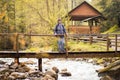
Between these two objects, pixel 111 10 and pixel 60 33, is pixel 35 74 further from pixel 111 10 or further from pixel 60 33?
pixel 111 10

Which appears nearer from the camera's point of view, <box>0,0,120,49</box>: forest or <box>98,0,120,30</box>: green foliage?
<box>0,0,120,49</box>: forest

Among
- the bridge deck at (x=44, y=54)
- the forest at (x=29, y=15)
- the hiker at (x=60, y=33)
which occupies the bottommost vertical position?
the bridge deck at (x=44, y=54)

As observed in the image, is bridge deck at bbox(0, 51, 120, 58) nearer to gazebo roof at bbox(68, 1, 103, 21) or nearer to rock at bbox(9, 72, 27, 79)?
rock at bbox(9, 72, 27, 79)

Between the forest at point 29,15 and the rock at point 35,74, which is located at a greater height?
the forest at point 29,15

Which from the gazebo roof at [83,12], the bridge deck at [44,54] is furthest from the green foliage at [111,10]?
the bridge deck at [44,54]

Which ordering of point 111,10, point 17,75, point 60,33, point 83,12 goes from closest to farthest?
point 60,33
point 17,75
point 111,10
point 83,12

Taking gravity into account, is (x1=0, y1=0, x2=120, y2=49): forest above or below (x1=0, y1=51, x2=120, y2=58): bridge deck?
above

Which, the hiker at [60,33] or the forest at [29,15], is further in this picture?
the forest at [29,15]

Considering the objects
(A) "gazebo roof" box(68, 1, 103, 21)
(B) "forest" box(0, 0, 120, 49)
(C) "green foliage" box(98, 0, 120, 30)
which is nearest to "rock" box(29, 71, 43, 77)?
(B) "forest" box(0, 0, 120, 49)

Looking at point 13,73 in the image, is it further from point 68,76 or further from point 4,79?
point 68,76

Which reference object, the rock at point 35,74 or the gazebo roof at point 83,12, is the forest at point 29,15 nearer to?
the gazebo roof at point 83,12

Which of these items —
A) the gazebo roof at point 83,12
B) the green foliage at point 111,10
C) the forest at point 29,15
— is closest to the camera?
the forest at point 29,15

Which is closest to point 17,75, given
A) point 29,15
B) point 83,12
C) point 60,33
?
point 60,33

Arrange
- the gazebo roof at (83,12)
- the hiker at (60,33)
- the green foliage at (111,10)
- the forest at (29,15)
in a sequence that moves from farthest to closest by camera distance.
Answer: the gazebo roof at (83,12) → the green foliage at (111,10) → the forest at (29,15) → the hiker at (60,33)
